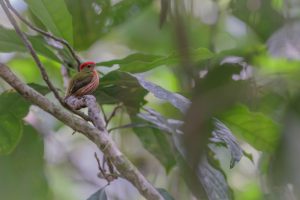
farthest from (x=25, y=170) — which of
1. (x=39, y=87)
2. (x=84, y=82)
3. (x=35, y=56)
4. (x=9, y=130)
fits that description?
(x=35, y=56)

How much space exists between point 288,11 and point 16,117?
3.38 feet

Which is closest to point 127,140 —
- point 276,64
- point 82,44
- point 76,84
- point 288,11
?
point 276,64

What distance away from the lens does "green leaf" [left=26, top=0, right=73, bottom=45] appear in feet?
5.89

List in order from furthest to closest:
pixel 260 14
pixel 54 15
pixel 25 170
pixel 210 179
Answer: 1. pixel 25 170
2. pixel 54 15
3. pixel 210 179
4. pixel 260 14

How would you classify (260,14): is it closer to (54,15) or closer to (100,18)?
(54,15)

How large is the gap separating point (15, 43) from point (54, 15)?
15 centimetres

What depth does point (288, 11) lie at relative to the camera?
109 cm

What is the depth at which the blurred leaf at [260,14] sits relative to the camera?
1202 millimetres

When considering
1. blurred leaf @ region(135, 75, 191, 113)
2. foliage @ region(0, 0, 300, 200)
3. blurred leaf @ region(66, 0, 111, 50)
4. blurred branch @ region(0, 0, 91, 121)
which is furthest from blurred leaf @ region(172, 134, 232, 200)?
blurred leaf @ region(66, 0, 111, 50)

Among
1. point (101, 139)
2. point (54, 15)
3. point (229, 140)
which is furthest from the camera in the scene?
point (54, 15)

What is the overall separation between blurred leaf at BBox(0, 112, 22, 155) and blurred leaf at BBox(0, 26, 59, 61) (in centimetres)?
20

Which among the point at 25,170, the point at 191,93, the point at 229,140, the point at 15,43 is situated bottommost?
the point at 25,170

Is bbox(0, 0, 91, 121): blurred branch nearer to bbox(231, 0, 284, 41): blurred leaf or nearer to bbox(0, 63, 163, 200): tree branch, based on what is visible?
bbox(0, 63, 163, 200): tree branch

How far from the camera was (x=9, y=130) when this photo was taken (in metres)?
1.88
